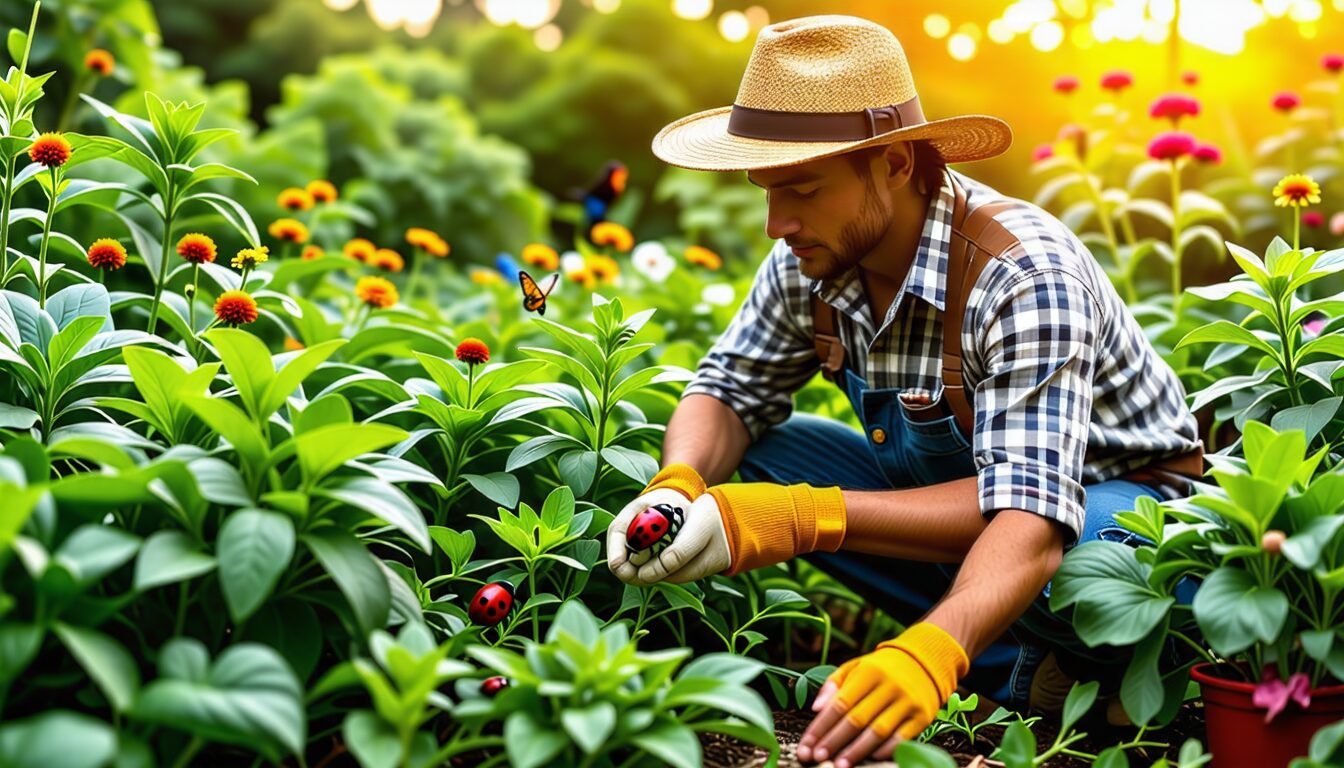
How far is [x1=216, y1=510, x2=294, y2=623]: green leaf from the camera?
1.32 meters

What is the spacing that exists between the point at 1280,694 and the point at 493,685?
41.4 inches

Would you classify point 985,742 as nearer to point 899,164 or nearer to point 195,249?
point 899,164

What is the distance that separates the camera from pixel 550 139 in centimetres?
683

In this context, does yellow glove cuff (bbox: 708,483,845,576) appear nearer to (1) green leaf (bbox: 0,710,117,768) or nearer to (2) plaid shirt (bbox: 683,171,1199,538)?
(2) plaid shirt (bbox: 683,171,1199,538)

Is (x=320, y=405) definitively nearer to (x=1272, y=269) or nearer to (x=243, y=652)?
(x=243, y=652)

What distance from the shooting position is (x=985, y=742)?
199cm

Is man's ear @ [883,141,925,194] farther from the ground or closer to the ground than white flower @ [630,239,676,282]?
farther from the ground

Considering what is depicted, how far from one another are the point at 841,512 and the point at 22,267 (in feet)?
5.04

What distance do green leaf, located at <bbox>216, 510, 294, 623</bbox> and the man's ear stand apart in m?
1.27

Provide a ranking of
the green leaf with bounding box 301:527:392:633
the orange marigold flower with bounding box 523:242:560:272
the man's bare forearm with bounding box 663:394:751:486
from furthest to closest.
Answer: the orange marigold flower with bounding box 523:242:560:272 → the man's bare forearm with bounding box 663:394:751:486 → the green leaf with bounding box 301:527:392:633

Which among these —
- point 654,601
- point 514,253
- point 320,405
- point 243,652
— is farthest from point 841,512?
point 514,253

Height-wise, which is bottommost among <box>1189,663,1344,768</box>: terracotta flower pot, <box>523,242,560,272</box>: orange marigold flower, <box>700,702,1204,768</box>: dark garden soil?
<box>700,702,1204,768</box>: dark garden soil

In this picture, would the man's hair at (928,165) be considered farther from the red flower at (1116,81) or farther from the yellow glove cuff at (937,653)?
the red flower at (1116,81)

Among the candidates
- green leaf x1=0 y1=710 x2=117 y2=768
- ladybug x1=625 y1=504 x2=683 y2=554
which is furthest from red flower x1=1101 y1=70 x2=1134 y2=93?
green leaf x1=0 y1=710 x2=117 y2=768
